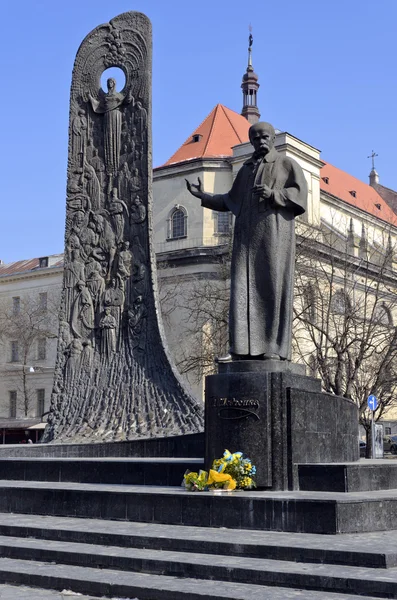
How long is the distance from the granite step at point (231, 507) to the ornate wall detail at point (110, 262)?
6824 millimetres

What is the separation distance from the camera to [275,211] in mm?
9664

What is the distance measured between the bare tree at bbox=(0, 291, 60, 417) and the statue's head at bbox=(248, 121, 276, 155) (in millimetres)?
41823

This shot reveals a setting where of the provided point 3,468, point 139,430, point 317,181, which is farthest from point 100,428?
point 317,181

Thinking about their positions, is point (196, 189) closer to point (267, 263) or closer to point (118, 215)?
point (267, 263)

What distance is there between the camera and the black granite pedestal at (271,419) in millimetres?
8672

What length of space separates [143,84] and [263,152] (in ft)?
29.3

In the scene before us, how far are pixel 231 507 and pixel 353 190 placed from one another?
55.8m

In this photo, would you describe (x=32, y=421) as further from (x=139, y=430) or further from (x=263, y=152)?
(x=263, y=152)

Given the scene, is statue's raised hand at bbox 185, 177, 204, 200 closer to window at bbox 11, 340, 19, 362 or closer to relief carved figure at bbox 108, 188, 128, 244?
relief carved figure at bbox 108, 188, 128, 244

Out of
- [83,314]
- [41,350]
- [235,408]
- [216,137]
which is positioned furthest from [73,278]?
[41,350]

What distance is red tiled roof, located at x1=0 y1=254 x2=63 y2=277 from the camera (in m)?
58.7

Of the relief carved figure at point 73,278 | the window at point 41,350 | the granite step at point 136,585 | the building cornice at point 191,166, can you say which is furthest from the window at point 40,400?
the granite step at point 136,585

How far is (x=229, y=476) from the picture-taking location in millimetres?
8438

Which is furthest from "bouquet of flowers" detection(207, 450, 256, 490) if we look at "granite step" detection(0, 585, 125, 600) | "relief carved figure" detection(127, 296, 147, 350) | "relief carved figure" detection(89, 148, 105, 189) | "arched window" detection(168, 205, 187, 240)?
"arched window" detection(168, 205, 187, 240)
